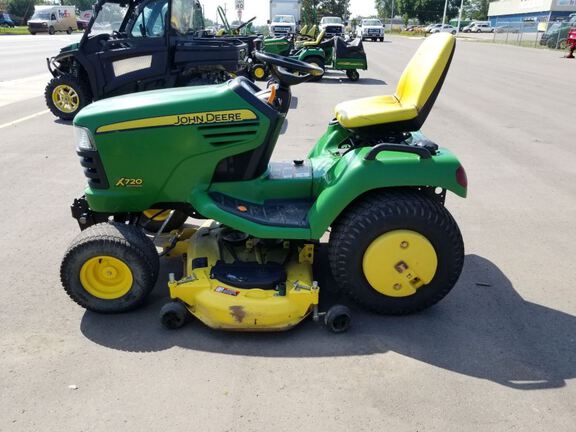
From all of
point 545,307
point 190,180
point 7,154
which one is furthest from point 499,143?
point 7,154

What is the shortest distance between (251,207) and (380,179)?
0.82 meters

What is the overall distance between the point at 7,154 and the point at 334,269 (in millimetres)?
5316

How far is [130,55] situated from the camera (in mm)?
8156

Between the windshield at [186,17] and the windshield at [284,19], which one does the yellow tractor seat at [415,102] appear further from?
the windshield at [284,19]

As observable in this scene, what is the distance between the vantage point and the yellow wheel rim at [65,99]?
343 inches

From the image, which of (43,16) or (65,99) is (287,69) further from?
(43,16)

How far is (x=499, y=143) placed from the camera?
751 cm

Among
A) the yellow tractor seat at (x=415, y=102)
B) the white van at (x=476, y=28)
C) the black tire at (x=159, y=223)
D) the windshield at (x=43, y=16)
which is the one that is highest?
the windshield at (x=43, y=16)

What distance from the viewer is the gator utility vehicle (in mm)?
8203

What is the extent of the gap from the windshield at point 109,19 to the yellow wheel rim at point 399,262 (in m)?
7.20

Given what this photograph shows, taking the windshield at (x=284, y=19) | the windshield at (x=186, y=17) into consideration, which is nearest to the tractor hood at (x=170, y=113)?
the windshield at (x=186, y=17)

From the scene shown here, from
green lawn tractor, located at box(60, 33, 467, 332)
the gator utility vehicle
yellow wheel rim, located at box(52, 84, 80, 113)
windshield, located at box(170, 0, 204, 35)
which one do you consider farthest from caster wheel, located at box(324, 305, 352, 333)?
yellow wheel rim, located at box(52, 84, 80, 113)

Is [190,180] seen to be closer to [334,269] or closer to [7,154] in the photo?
[334,269]

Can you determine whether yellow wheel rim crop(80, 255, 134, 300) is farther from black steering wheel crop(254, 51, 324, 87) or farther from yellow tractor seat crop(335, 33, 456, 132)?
yellow tractor seat crop(335, 33, 456, 132)
